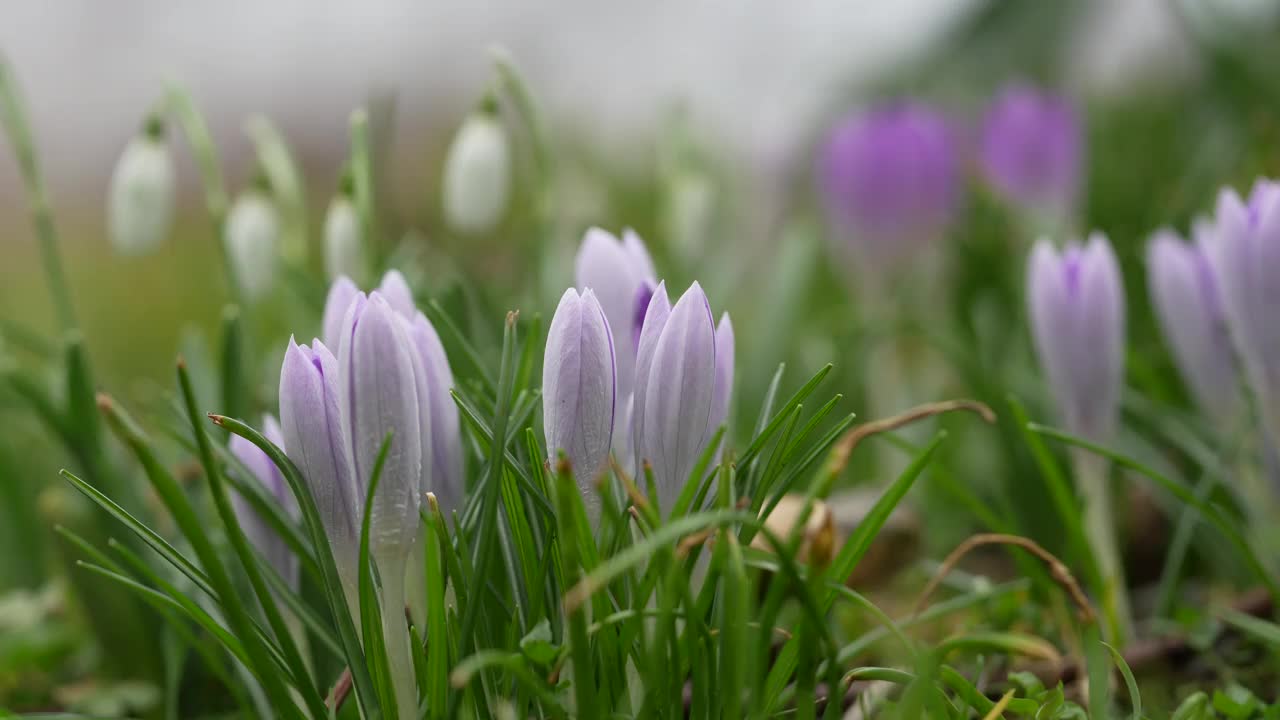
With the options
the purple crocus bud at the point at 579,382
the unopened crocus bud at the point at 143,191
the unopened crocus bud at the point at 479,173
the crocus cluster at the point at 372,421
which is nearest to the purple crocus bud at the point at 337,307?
the crocus cluster at the point at 372,421

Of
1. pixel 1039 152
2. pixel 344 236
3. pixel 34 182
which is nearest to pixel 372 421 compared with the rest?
pixel 344 236

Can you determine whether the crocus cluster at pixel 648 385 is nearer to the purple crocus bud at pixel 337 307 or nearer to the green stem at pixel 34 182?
the purple crocus bud at pixel 337 307

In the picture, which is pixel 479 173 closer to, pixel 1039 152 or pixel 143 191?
pixel 143 191

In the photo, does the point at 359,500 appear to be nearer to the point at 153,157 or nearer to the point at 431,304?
the point at 431,304

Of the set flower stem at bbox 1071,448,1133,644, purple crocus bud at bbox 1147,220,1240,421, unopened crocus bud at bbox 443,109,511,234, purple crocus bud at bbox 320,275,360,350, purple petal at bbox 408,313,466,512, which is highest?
unopened crocus bud at bbox 443,109,511,234

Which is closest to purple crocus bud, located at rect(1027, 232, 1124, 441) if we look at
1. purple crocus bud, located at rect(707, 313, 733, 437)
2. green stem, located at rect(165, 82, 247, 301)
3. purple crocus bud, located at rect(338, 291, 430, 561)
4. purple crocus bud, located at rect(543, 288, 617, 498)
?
purple crocus bud, located at rect(707, 313, 733, 437)

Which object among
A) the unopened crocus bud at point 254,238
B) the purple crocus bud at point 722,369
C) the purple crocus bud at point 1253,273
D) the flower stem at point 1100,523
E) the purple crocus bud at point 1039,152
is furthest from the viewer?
the purple crocus bud at point 1039,152

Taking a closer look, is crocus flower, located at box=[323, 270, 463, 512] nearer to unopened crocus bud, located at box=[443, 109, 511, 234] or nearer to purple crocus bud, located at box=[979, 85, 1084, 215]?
unopened crocus bud, located at box=[443, 109, 511, 234]
